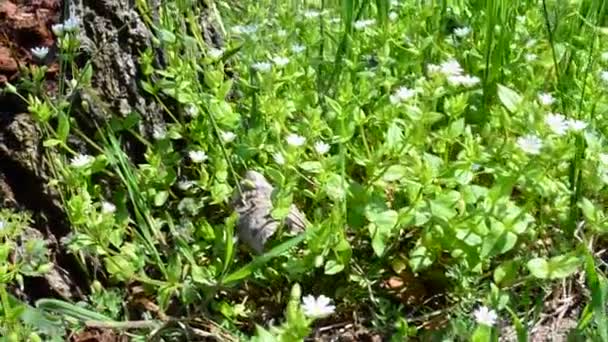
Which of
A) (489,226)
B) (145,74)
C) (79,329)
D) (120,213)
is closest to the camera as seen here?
(489,226)

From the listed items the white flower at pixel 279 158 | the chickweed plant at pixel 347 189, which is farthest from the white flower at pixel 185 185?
the white flower at pixel 279 158

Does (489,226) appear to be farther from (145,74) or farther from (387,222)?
(145,74)

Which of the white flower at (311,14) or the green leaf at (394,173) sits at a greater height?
the white flower at (311,14)

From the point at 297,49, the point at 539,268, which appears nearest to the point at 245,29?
the point at 297,49

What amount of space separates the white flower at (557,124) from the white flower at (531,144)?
0.12 ft

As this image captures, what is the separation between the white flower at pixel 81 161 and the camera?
7.00ft

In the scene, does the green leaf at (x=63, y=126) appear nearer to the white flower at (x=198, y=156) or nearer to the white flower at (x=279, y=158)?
the white flower at (x=198, y=156)

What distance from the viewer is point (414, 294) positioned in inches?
80.6

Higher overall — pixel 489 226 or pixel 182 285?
pixel 489 226

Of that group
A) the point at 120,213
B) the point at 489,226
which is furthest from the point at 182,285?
the point at 489,226

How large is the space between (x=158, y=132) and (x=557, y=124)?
0.86m

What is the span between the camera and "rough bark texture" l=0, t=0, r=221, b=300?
222 cm

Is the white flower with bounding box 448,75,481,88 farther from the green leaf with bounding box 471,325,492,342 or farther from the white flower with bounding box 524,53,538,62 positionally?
the green leaf with bounding box 471,325,492,342

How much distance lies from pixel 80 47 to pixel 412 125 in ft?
2.38
